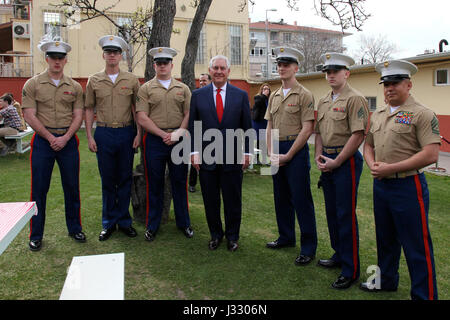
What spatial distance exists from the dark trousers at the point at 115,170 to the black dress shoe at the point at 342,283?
2.47m

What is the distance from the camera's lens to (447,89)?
12.4 meters

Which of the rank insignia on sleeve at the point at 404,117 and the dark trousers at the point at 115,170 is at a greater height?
the rank insignia on sleeve at the point at 404,117

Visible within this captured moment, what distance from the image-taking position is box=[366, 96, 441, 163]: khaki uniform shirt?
9.50 ft

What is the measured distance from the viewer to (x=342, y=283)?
3496 mm

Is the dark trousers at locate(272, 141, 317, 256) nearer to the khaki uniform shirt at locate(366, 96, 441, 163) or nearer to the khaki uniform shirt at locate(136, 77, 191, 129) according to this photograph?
the khaki uniform shirt at locate(366, 96, 441, 163)

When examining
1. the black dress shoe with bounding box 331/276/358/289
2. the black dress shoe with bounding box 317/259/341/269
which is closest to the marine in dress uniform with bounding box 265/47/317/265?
the black dress shoe with bounding box 317/259/341/269

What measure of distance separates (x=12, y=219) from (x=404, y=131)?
2.82 metres

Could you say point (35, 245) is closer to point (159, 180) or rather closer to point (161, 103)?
point (159, 180)

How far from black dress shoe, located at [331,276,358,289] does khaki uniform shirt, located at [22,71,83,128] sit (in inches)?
125

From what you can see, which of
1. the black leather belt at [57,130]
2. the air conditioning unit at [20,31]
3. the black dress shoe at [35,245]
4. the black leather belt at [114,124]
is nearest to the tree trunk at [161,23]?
the black leather belt at [114,124]

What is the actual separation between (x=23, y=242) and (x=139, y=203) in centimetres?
137

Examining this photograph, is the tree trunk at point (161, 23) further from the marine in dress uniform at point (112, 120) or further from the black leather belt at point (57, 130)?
the black leather belt at point (57, 130)

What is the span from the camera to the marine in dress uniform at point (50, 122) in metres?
4.25
